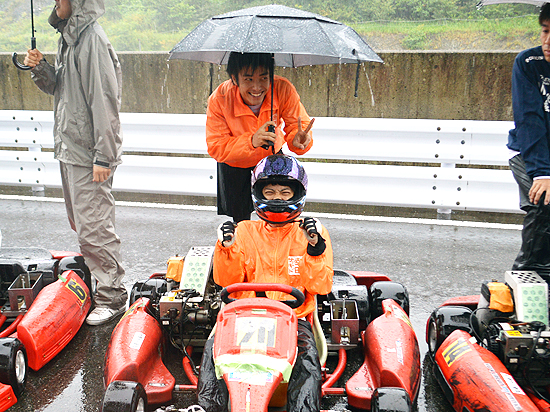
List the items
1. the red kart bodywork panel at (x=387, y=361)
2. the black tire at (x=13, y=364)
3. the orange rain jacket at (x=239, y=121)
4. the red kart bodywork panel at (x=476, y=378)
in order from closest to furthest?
1. the red kart bodywork panel at (x=476, y=378)
2. the red kart bodywork panel at (x=387, y=361)
3. the black tire at (x=13, y=364)
4. the orange rain jacket at (x=239, y=121)

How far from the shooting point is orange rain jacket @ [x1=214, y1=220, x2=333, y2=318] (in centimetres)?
308

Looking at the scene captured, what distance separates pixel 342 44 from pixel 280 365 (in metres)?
1.92

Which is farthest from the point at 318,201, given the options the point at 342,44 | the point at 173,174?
the point at 342,44

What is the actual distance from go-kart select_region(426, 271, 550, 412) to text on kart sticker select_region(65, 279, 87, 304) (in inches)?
99.6

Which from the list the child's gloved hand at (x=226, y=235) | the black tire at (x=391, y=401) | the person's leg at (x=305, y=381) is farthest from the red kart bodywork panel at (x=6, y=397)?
the black tire at (x=391, y=401)

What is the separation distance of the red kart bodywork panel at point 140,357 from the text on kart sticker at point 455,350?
160cm

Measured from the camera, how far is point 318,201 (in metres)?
6.57

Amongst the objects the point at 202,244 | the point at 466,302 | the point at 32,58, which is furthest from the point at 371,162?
the point at 32,58

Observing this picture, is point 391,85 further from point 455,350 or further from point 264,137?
point 455,350

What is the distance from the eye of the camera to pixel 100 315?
4.01m

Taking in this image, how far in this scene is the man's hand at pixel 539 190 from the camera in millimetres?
3150

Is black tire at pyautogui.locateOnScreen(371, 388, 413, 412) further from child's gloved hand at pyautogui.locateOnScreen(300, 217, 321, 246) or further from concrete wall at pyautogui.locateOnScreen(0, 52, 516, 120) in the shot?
concrete wall at pyautogui.locateOnScreen(0, 52, 516, 120)

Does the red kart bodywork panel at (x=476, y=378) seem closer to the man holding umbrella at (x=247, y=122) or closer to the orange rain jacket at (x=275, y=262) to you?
the orange rain jacket at (x=275, y=262)

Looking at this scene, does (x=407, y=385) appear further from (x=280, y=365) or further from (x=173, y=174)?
(x=173, y=174)
